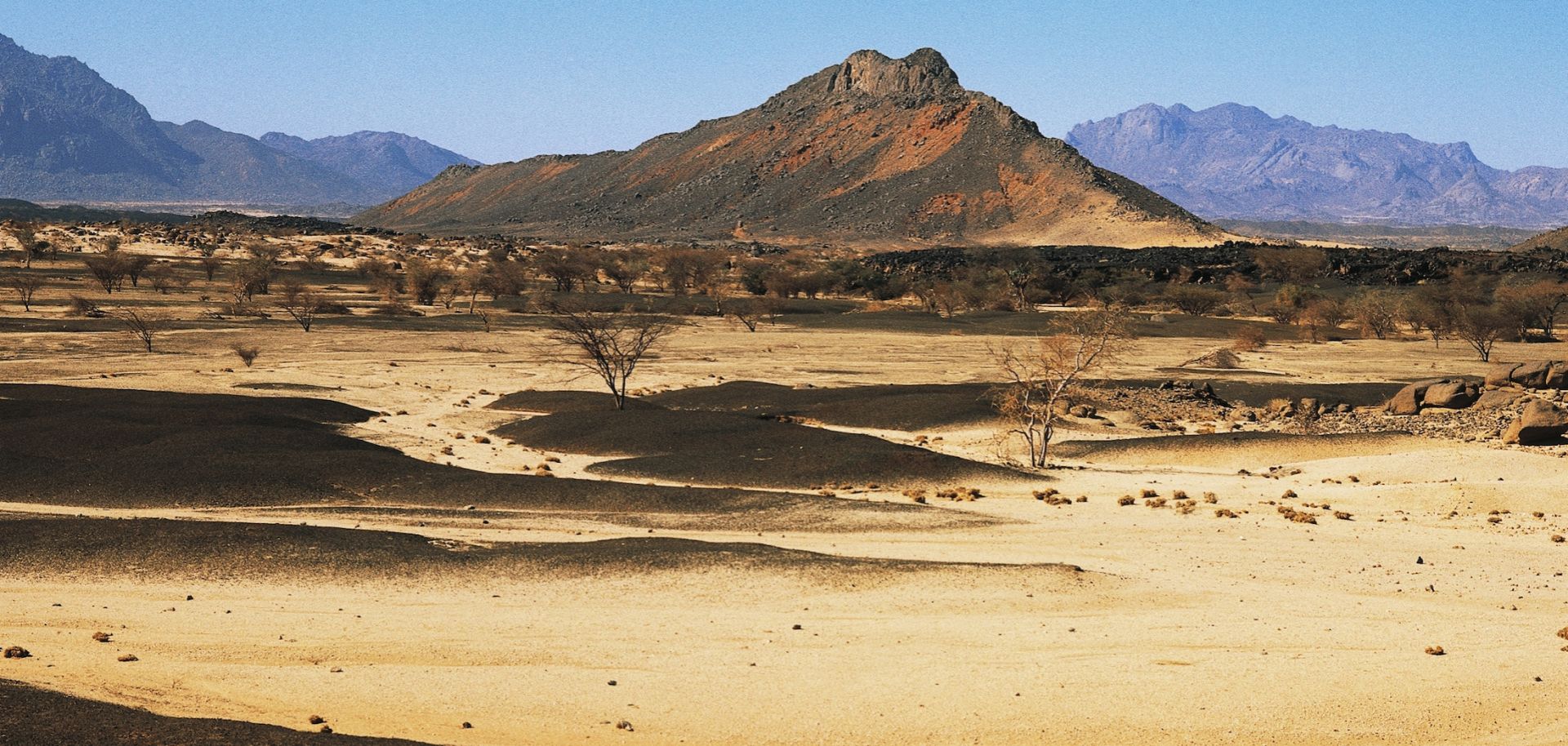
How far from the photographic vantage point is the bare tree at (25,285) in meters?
71.4

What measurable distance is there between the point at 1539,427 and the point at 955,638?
75.7 ft

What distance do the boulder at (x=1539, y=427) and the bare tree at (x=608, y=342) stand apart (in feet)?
77.0

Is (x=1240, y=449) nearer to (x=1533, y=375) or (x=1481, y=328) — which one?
(x=1533, y=375)

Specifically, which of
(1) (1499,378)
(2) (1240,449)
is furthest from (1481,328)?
(2) (1240,449)

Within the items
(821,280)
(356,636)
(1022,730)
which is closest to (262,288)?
(821,280)

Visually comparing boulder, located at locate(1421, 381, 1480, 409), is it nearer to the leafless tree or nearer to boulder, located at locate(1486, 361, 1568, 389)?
boulder, located at locate(1486, 361, 1568, 389)

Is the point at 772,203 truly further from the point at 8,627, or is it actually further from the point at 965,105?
the point at 8,627

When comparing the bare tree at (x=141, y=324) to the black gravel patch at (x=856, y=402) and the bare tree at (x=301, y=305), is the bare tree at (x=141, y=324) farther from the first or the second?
the black gravel patch at (x=856, y=402)

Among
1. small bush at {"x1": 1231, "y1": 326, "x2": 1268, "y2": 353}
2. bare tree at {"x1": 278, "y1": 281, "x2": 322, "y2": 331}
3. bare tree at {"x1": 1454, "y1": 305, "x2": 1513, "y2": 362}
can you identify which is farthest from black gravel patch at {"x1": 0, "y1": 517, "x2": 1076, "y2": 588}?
bare tree at {"x1": 1454, "y1": 305, "x2": 1513, "y2": 362}

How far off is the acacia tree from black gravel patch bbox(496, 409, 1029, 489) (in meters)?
3.35

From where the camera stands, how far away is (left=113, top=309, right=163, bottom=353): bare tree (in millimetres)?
56688

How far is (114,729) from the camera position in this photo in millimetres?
11242

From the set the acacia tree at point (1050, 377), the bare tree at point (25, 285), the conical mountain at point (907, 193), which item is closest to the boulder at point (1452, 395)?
the acacia tree at point (1050, 377)

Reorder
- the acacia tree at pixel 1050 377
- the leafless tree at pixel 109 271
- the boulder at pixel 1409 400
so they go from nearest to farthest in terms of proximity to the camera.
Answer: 1. the acacia tree at pixel 1050 377
2. the boulder at pixel 1409 400
3. the leafless tree at pixel 109 271
